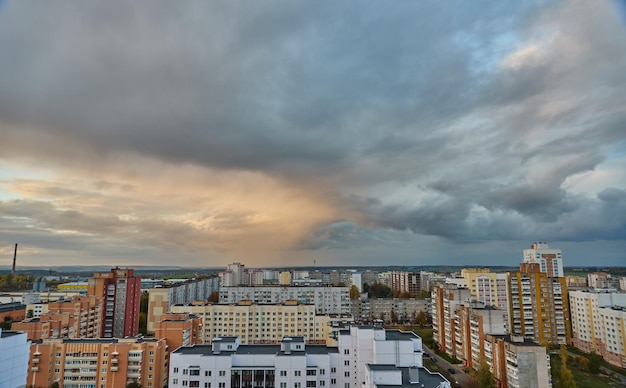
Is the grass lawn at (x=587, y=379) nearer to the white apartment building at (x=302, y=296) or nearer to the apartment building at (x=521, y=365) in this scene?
the apartment building at (x=521, y=365)

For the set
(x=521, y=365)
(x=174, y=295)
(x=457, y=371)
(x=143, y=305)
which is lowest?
(x=457, y=371)

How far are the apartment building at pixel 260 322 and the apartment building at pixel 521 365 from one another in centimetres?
1078

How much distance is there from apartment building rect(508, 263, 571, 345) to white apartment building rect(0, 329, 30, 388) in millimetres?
26823

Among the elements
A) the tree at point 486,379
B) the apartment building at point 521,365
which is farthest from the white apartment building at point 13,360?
the tree at point 486,379

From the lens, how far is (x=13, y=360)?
6.00m

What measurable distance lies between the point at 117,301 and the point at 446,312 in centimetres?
2056

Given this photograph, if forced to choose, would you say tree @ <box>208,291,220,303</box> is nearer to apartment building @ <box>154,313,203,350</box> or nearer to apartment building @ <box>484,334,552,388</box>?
apartment building @ <box>154,313,203,350</box>

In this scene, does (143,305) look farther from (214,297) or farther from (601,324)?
(601,324)

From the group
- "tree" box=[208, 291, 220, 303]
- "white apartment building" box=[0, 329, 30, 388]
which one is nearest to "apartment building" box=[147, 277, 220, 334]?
"tree" box=[208, 291, 220, 303]

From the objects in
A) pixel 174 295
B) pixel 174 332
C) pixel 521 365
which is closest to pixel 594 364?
pixel 521 365

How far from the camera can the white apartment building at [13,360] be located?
579 cm

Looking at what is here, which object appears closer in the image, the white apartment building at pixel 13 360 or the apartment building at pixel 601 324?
A: the white apartment building at pixel 13 360

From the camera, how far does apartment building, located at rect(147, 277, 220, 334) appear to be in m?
28.1

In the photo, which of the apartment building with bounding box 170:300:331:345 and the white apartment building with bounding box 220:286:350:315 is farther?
the white apartment building with bounding box 220:286:350:315
